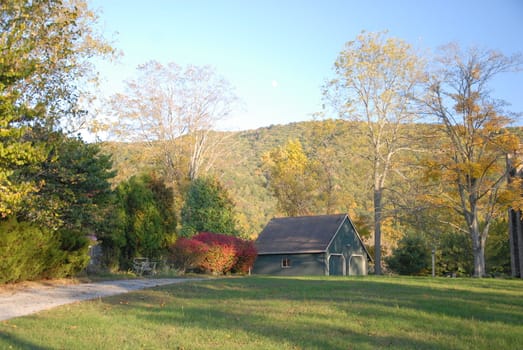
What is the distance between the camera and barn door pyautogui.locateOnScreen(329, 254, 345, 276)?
38312 millimetres

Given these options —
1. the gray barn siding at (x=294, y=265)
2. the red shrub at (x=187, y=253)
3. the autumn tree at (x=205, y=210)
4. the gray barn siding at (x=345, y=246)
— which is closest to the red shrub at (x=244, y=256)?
the red shrub at (x=187, y=253)

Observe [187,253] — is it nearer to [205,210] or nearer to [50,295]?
[205,210]

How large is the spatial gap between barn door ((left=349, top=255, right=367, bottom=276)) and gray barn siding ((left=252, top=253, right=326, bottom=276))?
12.0 ft

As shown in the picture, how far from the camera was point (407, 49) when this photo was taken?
35.8m

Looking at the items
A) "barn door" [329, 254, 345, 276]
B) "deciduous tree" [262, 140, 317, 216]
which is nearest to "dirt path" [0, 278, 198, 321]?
"barn door" [329, 254, 345, 276]

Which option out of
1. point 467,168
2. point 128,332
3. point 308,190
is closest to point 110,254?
point 128,332

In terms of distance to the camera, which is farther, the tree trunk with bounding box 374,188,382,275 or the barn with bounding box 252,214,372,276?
the barn with bounding box 252,214,372,276

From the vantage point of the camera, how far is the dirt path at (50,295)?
11.6m

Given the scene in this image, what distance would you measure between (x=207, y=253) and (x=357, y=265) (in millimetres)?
17853

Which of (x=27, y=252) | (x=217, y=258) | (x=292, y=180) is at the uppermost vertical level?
(x=292, y=180)

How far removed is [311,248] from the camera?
125 feet

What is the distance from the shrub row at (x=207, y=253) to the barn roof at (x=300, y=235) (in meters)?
10.00

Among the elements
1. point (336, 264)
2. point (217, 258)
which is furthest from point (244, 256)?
point (336, 264)

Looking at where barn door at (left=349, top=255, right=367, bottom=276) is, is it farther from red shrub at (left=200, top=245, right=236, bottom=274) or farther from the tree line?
red shrub at (left=200, top=245, right=236, bottom=274)
